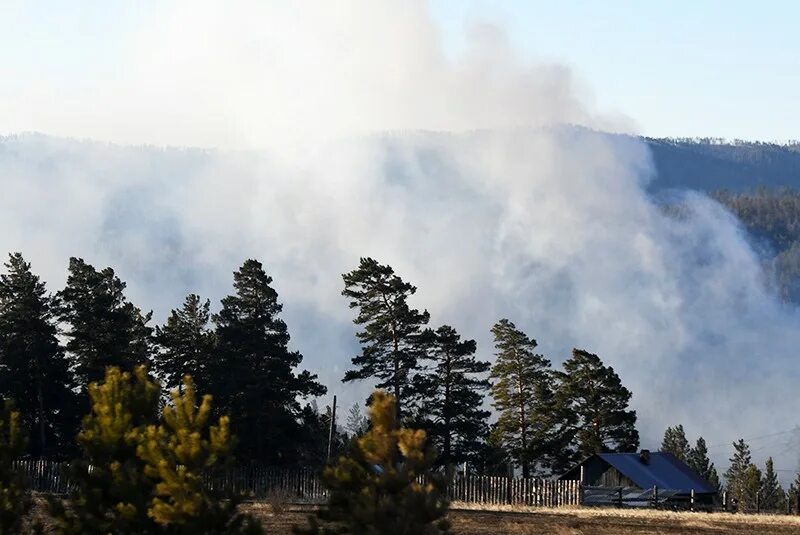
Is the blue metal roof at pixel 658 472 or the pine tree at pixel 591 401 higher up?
the pine tree at pixel 591 401

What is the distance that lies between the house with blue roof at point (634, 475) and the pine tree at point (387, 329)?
44.1 ft

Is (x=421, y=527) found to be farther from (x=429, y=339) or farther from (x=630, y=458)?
(x=630, y=458)

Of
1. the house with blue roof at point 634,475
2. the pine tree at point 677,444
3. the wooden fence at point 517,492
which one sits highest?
the pine tree at point 677,444

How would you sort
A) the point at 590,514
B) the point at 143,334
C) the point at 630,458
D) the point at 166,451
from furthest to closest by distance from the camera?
the point at 630,458, the point at 143,334, the point at 590,514, the point at 166,451

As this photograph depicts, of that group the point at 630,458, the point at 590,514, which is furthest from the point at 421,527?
the point at 630,458

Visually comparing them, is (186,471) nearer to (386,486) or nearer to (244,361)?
(386,486)

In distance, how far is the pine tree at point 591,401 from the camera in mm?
79938

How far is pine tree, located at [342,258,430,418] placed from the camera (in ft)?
229

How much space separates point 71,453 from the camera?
67.3 metres

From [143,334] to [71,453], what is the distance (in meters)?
9.28

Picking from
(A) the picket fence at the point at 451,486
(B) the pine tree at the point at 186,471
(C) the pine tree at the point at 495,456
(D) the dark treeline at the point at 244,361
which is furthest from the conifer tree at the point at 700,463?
(B) the pine tree at the point at 186,471

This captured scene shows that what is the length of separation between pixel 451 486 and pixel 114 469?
42.0 meters

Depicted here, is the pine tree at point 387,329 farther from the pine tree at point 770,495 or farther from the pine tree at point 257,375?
the pine tree at point 770,495

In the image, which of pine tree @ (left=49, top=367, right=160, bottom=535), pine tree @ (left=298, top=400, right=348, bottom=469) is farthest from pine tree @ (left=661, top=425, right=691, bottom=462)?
pine tree @ (left=49, top=367, right=160, bottom=535)
